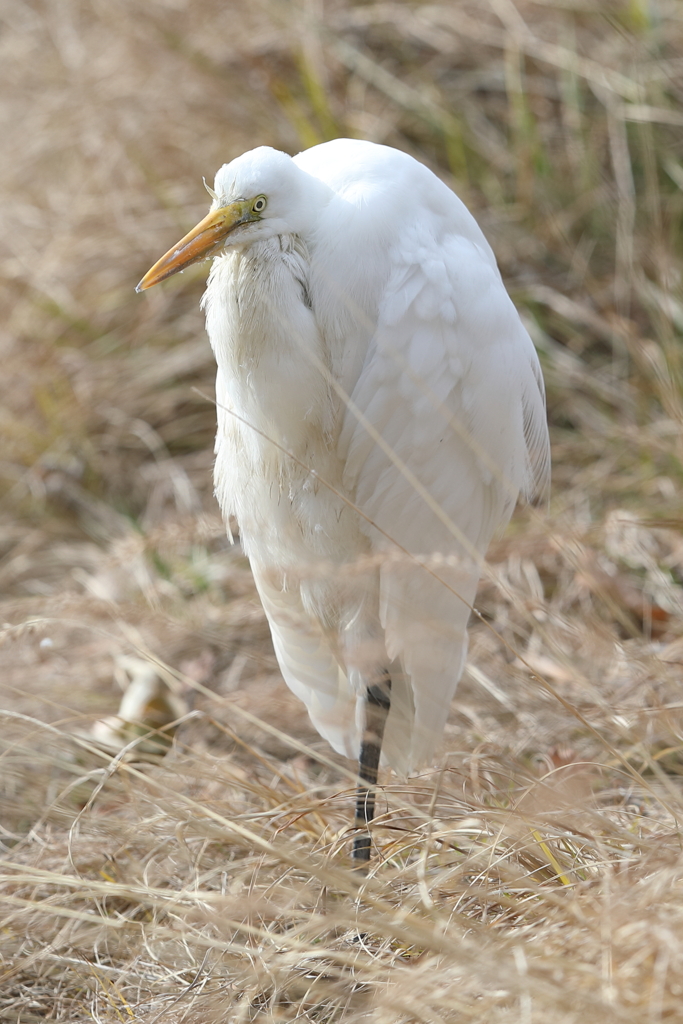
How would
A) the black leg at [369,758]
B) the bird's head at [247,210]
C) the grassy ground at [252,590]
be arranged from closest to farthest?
the grassy ground at [252,590], the bird's head at [247,210], the black leg at [369,758]

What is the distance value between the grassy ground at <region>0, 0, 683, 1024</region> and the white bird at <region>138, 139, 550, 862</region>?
124mm

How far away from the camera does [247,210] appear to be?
1352mm

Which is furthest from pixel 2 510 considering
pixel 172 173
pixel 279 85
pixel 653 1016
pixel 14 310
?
pixel 653 1016

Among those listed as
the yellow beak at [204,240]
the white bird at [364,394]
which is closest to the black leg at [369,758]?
the white bird at [364,394]

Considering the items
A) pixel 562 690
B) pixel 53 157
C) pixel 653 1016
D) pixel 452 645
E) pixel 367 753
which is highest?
pixel 53 157

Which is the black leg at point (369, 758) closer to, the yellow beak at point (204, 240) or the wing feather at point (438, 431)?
the wing feather at point (438, 431)

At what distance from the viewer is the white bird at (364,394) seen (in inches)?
53.9

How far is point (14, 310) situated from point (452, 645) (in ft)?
7.51

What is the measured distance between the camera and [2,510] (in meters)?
2.98

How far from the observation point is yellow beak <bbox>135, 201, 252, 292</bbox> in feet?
4.40

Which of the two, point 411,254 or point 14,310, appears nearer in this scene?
point 411,254

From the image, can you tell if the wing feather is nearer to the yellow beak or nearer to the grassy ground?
the grassy ground

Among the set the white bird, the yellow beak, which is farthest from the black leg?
the yellow beak

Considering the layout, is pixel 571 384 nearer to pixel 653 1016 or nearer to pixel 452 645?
pixel 452 645
